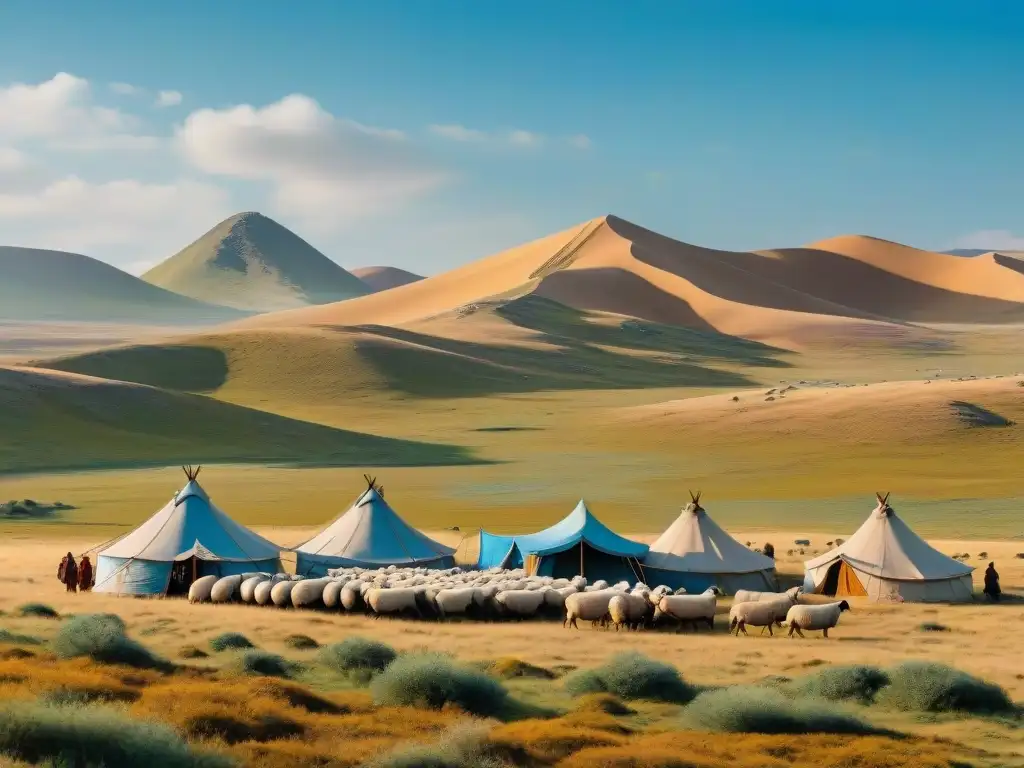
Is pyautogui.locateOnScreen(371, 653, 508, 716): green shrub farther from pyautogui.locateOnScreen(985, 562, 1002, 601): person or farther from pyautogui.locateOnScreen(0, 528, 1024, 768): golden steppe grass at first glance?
pyautogui.locateOnScreen(985, 562, 1002, 601): person

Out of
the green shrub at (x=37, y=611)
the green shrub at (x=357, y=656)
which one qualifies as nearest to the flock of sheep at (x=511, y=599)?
the green shrub at (x=37, y=611)

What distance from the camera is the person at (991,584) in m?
30.2

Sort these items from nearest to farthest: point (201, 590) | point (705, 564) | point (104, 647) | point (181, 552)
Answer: point (104, 647)
point (201, 590)
point (181, 552)
point (705, 564)

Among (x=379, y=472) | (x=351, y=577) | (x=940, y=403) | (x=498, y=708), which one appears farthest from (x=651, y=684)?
(x=940, y=403)

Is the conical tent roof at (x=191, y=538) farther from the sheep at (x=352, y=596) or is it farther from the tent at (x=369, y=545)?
the sheep at (x=352, y=596)

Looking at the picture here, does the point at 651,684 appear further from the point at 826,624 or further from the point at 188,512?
the point at 188,512

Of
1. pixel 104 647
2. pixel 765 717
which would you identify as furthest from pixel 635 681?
pixel 104 647

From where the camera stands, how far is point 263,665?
1952 centimetres

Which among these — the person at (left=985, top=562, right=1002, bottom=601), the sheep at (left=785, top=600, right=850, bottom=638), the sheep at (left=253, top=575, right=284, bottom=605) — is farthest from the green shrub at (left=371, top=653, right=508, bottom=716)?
the person at (left=985, top=562, right=1002, bottom=601)

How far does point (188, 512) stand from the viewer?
31750 mm

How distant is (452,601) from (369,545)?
6.55m

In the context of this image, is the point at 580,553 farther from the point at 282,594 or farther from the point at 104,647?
the point at 104,647

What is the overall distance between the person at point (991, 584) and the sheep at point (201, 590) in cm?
1806

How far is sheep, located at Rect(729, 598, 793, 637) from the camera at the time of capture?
25531 millimetres
